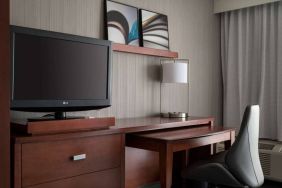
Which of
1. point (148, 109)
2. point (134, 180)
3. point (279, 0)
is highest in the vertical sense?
point (279, 0)

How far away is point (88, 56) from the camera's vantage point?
195 centimetres

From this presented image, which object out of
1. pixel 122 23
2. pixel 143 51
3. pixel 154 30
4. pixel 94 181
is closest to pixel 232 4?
pixel 154 30

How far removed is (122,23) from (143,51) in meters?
0.30

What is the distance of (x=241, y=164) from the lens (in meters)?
1.94

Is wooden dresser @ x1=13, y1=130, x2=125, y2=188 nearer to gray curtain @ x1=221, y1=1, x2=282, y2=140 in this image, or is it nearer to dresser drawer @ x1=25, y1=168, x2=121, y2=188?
dresser drawer @ x1=25, y1=168, x2=121, y2=188

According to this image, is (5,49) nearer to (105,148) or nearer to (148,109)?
(105,148)

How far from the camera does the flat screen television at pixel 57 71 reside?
1638mm

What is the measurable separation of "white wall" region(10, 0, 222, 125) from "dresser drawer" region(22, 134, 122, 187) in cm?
56

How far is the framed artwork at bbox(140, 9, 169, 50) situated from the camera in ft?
9.06

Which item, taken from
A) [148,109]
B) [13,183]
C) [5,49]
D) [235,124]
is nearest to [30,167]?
[13,183]

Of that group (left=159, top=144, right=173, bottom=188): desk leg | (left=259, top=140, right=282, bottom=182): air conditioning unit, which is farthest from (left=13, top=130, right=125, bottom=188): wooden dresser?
(left=259, top=140, right=282, bottom=182): air conditioning unit

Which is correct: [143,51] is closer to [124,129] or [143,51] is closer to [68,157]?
[124,129]

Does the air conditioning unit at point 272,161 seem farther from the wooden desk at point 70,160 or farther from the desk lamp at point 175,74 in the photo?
the wooden desk at point 70,160

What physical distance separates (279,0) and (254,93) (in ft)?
3.26
